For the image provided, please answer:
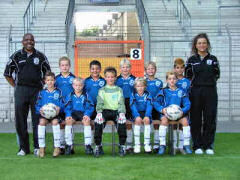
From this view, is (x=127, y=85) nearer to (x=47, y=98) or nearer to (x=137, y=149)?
(x=137, y=149)

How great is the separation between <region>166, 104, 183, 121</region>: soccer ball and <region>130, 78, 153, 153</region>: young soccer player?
13.7 inches

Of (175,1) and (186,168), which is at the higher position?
(175,1)

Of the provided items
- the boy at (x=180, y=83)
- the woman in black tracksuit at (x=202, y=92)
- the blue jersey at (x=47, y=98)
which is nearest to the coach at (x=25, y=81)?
the blue jersey at (x=47, y=98)

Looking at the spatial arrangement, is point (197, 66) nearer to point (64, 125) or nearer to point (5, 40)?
point (64, 125)

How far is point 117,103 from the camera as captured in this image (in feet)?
26.2

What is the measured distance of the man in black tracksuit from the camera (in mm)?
8250

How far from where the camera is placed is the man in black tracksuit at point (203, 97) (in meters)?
8.25

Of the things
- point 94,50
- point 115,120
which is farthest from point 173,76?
point 94,50

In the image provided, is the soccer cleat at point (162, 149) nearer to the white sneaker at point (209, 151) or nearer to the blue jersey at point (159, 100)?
the blue jersey at point (159, 100)

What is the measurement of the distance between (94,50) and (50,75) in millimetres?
7729

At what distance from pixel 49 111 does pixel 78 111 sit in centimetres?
61

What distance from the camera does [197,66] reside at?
27.1 feet

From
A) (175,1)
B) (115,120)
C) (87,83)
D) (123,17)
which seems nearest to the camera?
(115,120)

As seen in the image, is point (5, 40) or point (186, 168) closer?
point (186, 168)
